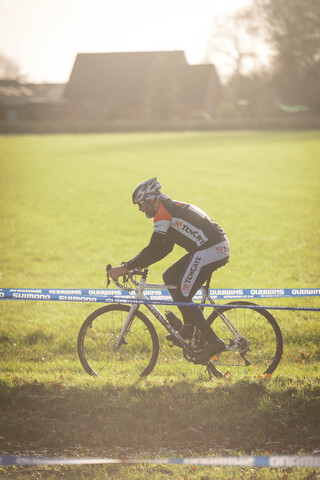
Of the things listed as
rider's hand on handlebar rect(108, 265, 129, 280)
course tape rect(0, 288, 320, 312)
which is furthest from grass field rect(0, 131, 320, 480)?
rider's hand on handlebar rect(108, 265, 129, 280)

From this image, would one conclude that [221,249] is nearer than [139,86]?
Yes

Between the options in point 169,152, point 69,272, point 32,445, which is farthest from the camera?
point 169,152

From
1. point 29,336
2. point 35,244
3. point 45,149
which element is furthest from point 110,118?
point 29,336

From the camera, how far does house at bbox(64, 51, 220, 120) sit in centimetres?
7619

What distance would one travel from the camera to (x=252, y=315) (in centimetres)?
686

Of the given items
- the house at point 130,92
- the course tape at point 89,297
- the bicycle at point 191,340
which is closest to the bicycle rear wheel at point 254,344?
the bicycle at point 191,340

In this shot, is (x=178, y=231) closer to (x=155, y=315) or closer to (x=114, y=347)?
(x=155, y=315)

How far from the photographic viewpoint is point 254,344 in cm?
693

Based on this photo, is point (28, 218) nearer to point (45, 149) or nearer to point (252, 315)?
point (252, 315)

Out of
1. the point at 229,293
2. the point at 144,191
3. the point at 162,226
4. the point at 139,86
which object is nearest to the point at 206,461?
the point at 162,226

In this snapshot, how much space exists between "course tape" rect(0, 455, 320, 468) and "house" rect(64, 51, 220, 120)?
72.6 metres

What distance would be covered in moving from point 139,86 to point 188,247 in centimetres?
8289

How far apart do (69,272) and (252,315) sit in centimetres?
656

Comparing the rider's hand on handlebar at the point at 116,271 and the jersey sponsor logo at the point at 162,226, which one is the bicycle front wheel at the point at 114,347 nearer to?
the rider's hand on handlebar at the point at 116,271
